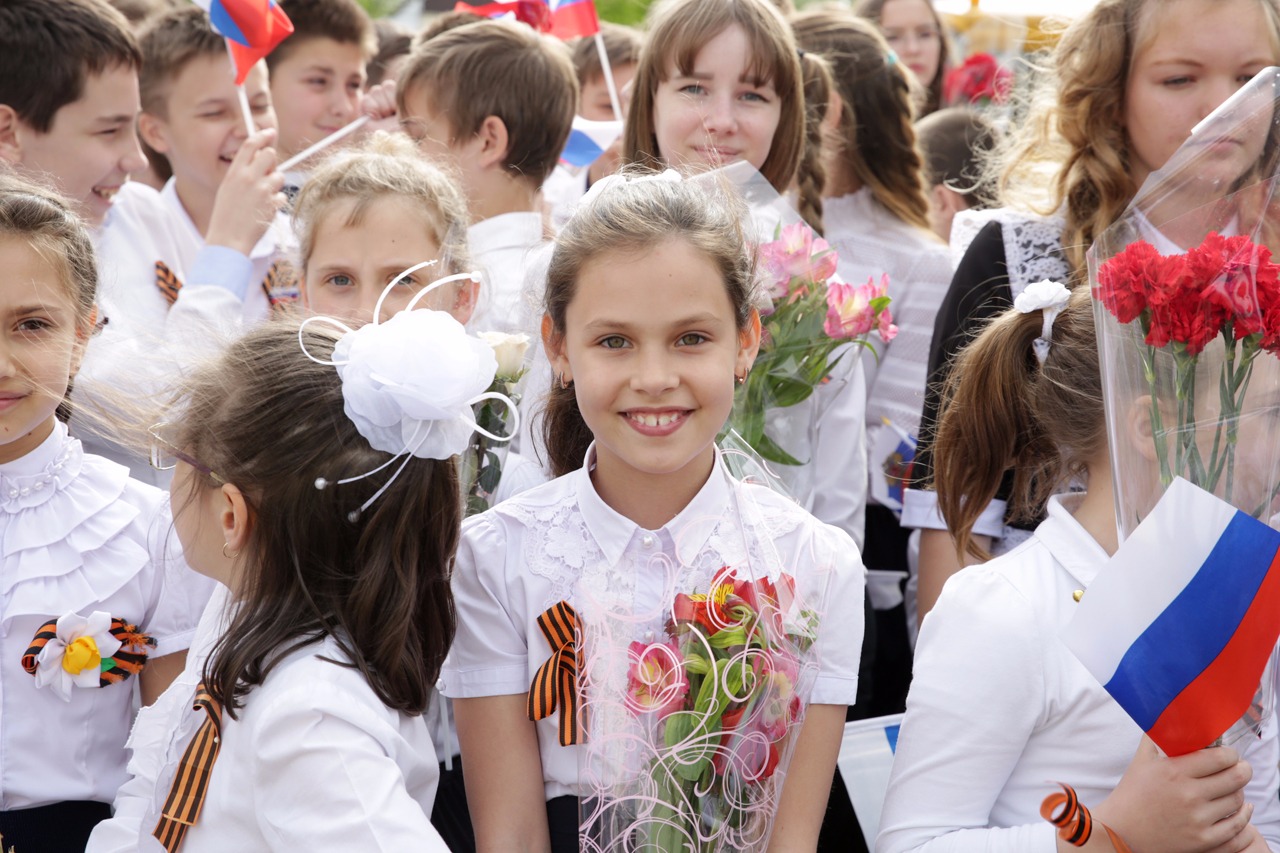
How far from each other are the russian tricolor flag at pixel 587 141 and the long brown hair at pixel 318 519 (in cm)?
243

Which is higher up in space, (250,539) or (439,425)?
(439,425)

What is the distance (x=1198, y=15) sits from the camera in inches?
115

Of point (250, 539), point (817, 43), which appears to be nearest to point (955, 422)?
point (250, 539)

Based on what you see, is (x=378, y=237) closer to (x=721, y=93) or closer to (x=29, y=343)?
(x=29, y=343)

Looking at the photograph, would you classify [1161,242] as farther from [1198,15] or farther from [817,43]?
[817,43]

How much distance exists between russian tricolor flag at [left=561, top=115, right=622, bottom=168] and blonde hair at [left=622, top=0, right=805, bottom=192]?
2.29 feet

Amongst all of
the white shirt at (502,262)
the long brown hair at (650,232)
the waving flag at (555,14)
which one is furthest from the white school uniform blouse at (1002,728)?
the waving flag at (555,14)

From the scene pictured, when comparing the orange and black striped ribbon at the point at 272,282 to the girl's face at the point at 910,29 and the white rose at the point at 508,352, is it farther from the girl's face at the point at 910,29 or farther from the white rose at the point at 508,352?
the girl's face at the point at 910,29

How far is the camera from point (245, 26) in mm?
3758

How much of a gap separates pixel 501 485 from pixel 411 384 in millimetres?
977

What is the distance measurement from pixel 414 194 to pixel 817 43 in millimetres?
2031

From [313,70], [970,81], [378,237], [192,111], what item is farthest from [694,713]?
[970,81]

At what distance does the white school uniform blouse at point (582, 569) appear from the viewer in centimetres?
218

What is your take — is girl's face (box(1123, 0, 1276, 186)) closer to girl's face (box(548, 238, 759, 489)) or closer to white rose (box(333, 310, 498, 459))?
girl's face (box(548, 238, 759, 489))
